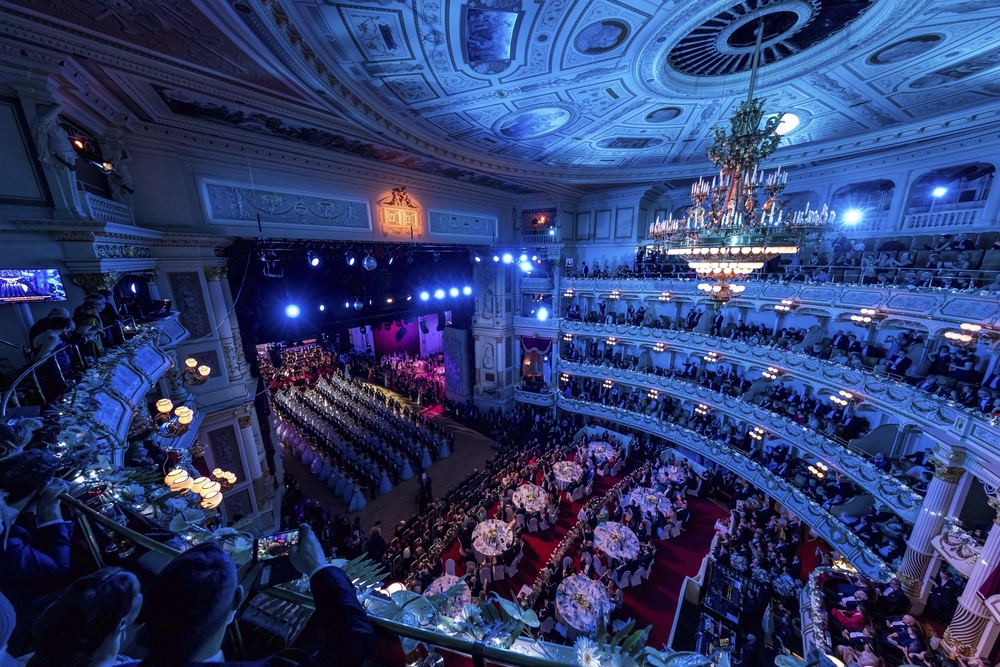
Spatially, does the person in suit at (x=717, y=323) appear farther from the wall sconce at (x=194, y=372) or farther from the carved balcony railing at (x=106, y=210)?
the carved balcony railing at (x=106, y=210)

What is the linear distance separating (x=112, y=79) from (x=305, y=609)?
28.7 feet

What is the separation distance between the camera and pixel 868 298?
401 inches

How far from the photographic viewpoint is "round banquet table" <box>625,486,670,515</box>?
10.8 meters

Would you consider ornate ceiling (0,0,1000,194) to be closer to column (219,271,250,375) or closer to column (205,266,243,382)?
column (205,266,243,382)

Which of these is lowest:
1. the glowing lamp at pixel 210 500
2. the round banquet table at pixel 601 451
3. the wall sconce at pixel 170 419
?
the round banquet table at pixel 601 451

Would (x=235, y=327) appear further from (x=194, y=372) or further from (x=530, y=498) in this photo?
(x=530, y=498)

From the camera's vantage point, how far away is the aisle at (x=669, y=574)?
28.2 ft

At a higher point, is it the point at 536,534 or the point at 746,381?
the point at 746,381

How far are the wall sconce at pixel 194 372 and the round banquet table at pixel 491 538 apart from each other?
7.65m

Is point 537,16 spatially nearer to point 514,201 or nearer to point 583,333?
point 514,201

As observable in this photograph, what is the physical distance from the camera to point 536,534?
37.1 feet

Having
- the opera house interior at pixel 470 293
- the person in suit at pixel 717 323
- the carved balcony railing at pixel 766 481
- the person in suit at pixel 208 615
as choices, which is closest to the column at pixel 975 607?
the opera house interior at pixel 470 293

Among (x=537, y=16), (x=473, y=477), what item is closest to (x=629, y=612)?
(x=473, y=477)

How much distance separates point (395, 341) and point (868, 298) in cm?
2434
